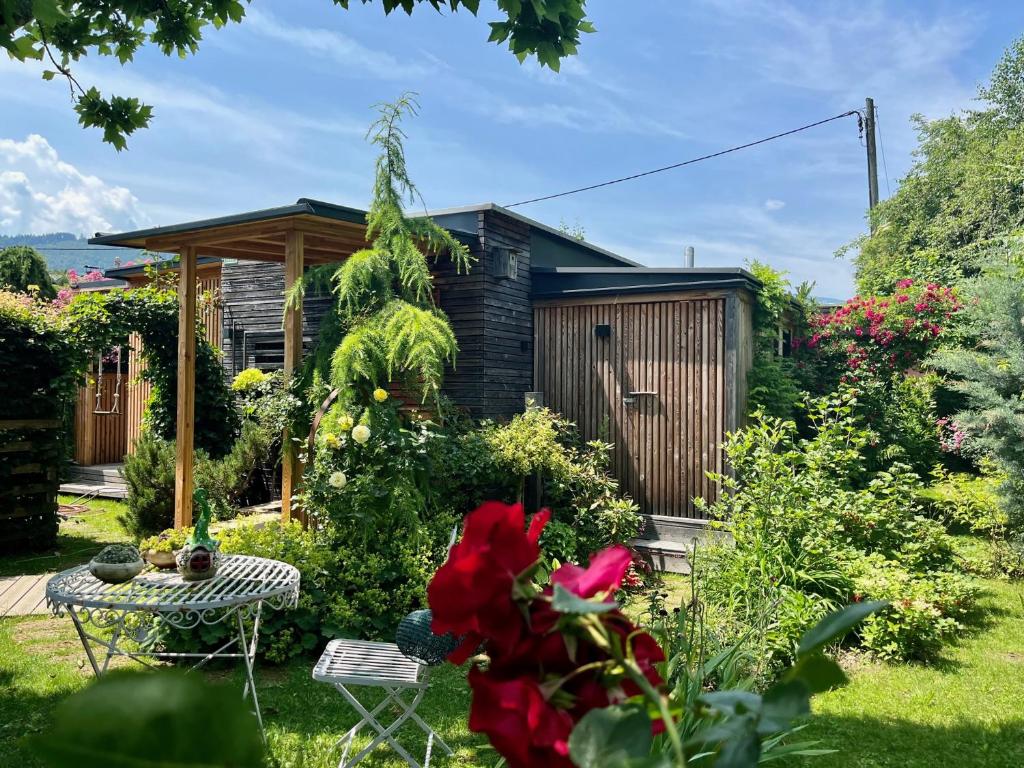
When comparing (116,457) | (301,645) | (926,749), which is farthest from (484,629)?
(116,457)

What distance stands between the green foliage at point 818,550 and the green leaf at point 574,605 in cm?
420

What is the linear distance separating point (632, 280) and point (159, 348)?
5395 millimetres

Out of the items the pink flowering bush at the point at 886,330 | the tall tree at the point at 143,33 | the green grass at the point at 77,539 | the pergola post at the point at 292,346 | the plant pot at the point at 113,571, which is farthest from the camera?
the pink flowering bush at the point at 886,330

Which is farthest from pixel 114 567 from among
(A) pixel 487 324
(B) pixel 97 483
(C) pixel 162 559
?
(B) pixel 97 483

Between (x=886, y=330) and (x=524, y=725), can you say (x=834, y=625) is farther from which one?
(x=886, y=330)

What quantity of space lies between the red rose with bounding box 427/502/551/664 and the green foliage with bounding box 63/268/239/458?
8.15 metres

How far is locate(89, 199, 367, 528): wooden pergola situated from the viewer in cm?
633

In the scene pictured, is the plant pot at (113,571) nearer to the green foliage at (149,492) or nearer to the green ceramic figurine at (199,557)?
the green ceramic figurine at (199,557)

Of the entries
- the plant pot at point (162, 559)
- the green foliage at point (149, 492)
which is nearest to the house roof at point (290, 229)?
the green foliage at point (149, 492)

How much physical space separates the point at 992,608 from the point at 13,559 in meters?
8.68

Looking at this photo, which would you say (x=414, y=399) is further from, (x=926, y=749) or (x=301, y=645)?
(x=926, y=749)

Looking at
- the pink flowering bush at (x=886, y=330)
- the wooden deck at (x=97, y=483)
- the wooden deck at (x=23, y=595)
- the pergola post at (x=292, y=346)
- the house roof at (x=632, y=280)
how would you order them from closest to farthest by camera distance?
the wooden deck at (x=23, y=595) → the pergola post at (x=292, y=346) → the house roof at (x=632, y=280) → the pink flowering bush at (x=886, y=330) → the wooden deck at (x=97, y=483)

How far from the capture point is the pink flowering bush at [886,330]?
9.33m

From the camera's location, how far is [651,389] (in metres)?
7.73
